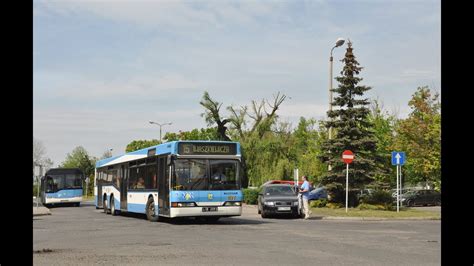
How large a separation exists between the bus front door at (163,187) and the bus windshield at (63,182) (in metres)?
22.4

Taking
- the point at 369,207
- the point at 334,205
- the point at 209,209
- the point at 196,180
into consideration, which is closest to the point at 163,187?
the point at 196,180

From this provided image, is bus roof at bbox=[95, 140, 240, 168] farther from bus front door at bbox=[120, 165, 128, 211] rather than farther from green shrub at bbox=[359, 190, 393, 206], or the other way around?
green shrub at bbox=[359, 190, 393, 206]

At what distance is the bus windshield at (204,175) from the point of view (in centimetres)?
2062

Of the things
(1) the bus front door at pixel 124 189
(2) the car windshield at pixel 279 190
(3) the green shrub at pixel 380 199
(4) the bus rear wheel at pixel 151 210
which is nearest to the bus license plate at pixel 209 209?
(4) the bus rear wheel at pixel 151 210

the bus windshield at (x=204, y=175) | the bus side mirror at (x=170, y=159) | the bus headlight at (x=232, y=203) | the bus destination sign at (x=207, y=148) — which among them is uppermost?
the bus destination sign at (x=207, y=148)

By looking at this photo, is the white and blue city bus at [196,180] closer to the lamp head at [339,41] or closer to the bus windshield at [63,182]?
the lamp head at [339,41]

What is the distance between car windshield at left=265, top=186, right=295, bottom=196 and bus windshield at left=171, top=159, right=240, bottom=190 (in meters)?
6.26

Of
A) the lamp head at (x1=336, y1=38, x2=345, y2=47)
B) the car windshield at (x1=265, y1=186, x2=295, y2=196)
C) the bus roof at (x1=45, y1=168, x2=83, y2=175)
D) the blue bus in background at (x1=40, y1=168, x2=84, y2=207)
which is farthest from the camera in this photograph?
the blue bus in background at (x1=40, y1=168, x2=84, y2=207)

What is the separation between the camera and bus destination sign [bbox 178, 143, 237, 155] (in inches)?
825

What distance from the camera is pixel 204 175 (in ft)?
68.3

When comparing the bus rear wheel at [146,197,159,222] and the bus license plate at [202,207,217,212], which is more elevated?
the bus license plate at [202,207,217,212]

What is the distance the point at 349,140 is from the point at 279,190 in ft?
23.5

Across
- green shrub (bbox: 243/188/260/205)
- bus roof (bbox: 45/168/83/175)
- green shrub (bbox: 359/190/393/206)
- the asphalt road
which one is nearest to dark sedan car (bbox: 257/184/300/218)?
green shrub (bbox: 359/190/393/206)
